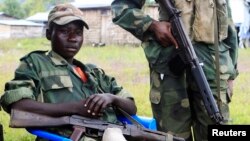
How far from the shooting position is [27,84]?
7.54 feet

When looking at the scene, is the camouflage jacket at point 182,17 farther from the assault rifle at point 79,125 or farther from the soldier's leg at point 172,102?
the assault rifle at point 79,125

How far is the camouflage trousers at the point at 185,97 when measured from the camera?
Answer: 8.23 feet

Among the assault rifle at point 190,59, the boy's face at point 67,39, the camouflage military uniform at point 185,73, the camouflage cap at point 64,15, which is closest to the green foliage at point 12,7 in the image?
the camouflage cap at point 64,15

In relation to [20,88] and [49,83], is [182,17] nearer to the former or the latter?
[49,83]

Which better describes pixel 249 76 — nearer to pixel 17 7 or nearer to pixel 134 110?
pixel 134 110

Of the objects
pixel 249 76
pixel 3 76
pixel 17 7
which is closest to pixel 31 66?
pixel 3 76

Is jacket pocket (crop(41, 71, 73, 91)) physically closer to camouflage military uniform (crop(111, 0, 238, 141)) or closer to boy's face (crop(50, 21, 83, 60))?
boy's face (crop(50, 21, 83, 60))

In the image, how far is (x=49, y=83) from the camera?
7.84 ft

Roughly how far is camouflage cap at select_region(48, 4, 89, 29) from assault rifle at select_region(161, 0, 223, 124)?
49 centimetres

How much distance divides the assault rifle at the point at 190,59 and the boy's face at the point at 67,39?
1.63 ft

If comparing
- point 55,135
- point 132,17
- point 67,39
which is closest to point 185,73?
point 132,17

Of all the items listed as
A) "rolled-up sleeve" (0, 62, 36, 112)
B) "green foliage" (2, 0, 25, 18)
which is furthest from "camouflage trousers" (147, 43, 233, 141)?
"green foliage" (2, 0, 25, 18)

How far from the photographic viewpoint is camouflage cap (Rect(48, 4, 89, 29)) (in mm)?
2500

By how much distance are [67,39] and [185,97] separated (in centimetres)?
70
